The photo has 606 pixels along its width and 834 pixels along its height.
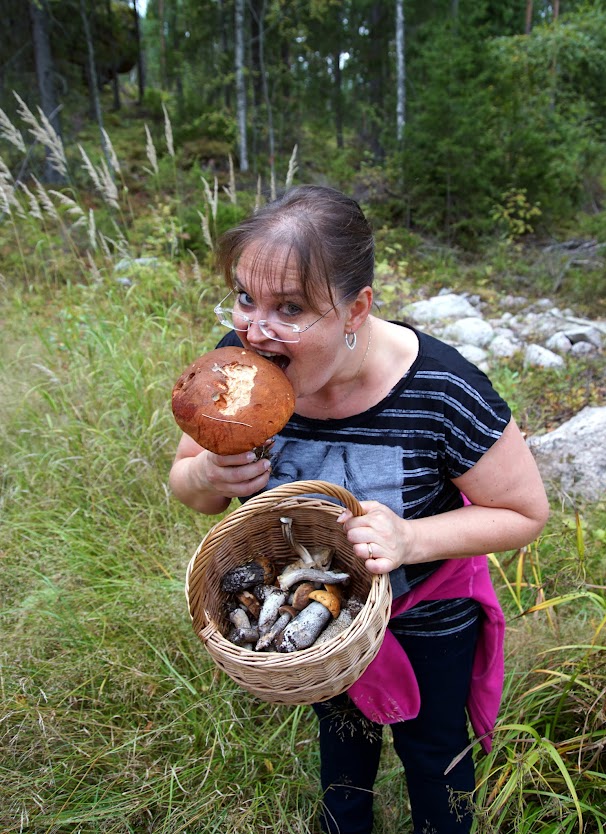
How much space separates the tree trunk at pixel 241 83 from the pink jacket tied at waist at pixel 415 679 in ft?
38.5

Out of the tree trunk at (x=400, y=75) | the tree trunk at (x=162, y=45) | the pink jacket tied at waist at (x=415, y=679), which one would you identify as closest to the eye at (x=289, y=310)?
the pink jacket tied at waist at (x=415, y=679)

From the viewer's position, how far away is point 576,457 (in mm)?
3209

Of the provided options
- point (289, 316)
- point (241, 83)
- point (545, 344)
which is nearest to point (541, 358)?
point (545, 344)

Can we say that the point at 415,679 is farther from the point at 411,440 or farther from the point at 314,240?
the point at 314,240

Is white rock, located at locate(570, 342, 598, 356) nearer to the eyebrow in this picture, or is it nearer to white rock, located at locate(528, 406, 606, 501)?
white rock, located at locate(528, 406, 606, 501)

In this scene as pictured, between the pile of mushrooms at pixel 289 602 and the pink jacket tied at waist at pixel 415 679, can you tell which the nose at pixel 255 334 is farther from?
the pink jacket tied at waist at pixel 415 679

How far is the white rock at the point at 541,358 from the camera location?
4.71m

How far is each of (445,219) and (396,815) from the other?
8.31 m

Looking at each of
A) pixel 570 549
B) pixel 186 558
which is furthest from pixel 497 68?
pixel 186 558

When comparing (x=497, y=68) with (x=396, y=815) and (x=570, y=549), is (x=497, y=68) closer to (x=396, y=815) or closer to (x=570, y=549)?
(x=570, y=549)

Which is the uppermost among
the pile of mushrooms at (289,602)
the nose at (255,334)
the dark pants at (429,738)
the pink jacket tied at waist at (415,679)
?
the nose at (255,334)

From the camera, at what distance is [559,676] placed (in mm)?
1977

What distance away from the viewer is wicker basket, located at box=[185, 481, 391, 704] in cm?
113

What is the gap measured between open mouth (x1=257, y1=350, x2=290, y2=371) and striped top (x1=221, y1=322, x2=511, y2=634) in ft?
0.64
